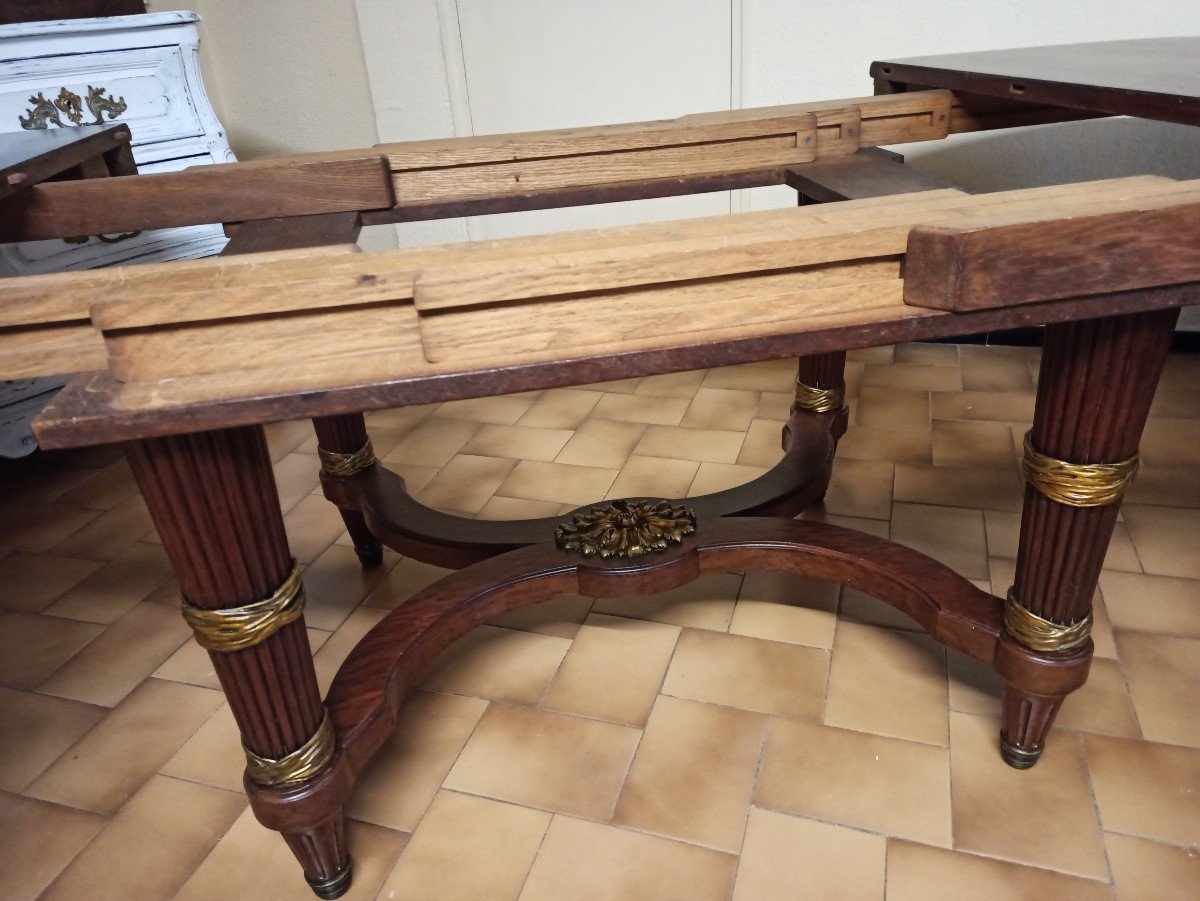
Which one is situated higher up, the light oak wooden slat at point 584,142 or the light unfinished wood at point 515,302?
the light oak wooden slat at point 584,142

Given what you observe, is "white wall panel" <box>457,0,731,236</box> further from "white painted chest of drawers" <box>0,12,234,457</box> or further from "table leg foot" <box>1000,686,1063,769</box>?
"table leg foot" <box>1000,686,1063,769</box>

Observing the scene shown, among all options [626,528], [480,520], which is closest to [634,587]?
[626,528]

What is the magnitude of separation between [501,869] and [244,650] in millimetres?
506

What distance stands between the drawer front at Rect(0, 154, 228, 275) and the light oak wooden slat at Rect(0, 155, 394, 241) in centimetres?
95

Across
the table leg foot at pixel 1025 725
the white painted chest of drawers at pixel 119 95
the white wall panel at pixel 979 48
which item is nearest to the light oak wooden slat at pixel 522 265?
the table leg foot at pixel 1025 725

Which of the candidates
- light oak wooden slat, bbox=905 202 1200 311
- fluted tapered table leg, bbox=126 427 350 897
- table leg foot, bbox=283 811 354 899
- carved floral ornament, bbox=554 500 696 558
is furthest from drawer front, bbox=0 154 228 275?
light oak wooden slat, bbox=905 202 1200 311

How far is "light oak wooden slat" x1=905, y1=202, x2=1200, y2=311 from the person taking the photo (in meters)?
0.85

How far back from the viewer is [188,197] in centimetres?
135

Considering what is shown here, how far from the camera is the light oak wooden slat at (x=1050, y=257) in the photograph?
0.85 meters

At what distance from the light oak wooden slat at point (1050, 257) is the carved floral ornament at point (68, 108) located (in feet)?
7.41

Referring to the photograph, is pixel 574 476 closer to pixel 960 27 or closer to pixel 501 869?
pixel 501 869

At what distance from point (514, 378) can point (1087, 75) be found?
3.93 ft

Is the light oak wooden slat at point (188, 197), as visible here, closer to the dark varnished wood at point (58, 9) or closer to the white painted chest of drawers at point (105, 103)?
the white painted chest of drawers at point (105, 103)

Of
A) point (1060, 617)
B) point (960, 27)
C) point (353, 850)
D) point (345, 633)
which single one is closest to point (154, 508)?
point (353, 850)
